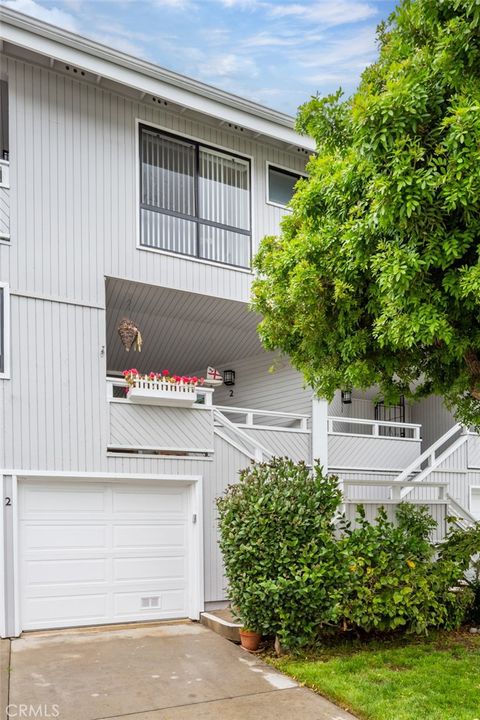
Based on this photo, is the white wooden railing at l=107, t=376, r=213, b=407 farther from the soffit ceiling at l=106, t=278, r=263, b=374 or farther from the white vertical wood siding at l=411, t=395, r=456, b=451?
the white vertical wood siding at l=411, t=395, r=456, b=451

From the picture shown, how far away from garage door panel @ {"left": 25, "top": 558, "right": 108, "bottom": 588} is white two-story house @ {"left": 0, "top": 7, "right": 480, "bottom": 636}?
21mm

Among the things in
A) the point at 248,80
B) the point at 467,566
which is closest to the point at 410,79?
the point at 467,566

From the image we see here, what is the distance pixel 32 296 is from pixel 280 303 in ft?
11.8

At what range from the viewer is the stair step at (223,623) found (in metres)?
7.92

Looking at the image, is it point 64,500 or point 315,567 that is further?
point 64,500

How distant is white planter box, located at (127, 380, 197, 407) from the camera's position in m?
8.97

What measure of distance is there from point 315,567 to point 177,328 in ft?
18.1

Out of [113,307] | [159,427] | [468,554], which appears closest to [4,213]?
[113,307]

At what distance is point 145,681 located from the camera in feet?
20.6

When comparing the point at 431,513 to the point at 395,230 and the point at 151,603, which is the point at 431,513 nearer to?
the point at 151,603

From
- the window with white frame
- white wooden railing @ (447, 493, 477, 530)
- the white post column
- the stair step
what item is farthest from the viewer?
the white post column

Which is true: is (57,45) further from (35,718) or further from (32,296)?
(35,718)

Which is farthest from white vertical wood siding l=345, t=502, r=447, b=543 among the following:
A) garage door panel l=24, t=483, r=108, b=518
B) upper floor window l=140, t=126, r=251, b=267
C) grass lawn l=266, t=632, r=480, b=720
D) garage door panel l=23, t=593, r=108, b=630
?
upper floor window l=140, t=126, r=251, b=267

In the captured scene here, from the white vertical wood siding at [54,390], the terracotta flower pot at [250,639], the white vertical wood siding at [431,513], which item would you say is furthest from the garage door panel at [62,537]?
the white vertical wood siding at [431,513]
